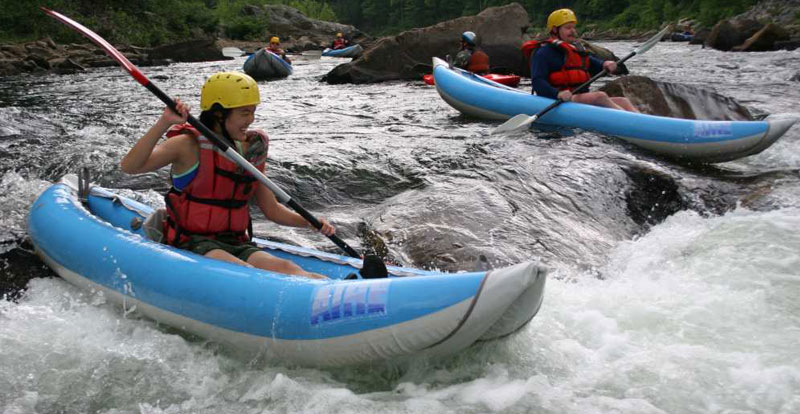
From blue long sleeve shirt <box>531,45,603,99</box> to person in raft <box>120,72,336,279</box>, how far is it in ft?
15.3

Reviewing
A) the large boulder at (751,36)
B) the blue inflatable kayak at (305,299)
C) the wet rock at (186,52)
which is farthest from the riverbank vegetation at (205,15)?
the blue inflatable kayak at (305,299)

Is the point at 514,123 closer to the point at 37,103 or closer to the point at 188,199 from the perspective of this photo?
the point at 188,199

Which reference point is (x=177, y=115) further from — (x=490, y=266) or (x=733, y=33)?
(x=733, y=33)

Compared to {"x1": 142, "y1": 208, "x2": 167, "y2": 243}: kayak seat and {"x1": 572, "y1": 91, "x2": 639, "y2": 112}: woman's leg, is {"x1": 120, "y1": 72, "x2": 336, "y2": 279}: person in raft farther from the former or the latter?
{"x1": 572, "y1": 91, "x2": 639, "y2": 112}: woman's leg

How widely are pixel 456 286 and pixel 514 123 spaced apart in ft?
16.0

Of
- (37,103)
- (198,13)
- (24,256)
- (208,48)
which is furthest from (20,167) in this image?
(198,13)

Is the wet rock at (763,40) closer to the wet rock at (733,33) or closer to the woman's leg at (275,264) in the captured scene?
the wet rock at (733,33)

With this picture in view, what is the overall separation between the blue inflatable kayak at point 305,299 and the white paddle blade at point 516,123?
3951 millimetres

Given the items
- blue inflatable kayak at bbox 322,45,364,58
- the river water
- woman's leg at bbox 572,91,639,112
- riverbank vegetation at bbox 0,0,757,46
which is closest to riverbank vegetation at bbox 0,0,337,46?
riverbank vegetation at bbox 0,0,757,46

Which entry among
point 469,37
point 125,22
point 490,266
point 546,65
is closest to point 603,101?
point 546,65

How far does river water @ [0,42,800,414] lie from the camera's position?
9.07 ft

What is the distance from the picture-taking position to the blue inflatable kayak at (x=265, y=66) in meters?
15.3

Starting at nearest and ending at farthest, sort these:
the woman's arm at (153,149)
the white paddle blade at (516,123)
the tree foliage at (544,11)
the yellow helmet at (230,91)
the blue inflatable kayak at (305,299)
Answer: the blue inflatable kayak at (305,299)
the woman's arm at (153,149)
the yellow helmet at (230,91)
the white paddle blade at (516,123)
the tree foliage at (544,11)

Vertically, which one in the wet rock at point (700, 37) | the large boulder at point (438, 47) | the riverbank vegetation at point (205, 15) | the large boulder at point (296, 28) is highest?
the large boulder at point (438, 47)
